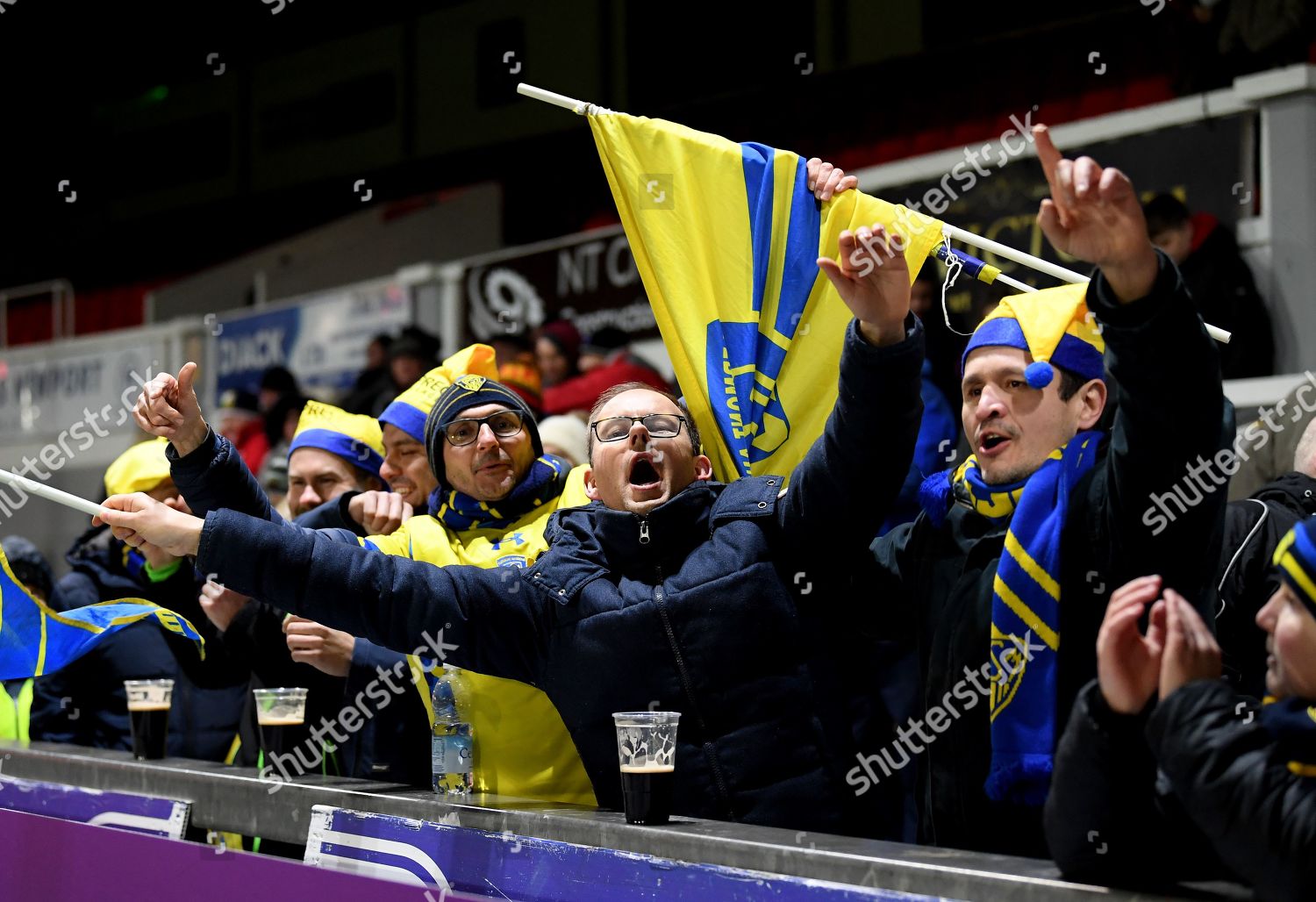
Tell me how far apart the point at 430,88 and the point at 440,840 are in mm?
10549

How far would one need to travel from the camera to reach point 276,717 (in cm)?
329

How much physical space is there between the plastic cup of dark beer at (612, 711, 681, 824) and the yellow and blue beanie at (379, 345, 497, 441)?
5.88ft

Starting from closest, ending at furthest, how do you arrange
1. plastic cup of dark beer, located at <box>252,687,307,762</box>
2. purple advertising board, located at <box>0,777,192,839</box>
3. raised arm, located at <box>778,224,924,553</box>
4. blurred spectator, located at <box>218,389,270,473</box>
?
raised arm, located at <box>778,224,924,553</box>, purple advertising board, located at <box>0,777,192,839</box>, plastic cup of dark beer, located at <box>252,687,307,762</box>, blurred spectator, located at <box>218,389,270,473</box>

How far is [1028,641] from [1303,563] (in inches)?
27.4

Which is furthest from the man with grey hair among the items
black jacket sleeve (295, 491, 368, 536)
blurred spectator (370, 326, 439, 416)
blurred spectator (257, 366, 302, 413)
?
blurred spectator (257, 366, 302, 413)

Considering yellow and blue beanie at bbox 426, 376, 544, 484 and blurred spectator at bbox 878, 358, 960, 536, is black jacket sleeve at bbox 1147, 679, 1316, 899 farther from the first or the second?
blurred spectator at bbox 878, 358, 960, 536

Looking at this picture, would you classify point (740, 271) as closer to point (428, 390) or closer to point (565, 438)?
point (428, 390)

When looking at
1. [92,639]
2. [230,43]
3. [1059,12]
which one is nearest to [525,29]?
[230,43]

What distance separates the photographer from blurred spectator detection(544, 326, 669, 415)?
6707 millimetres

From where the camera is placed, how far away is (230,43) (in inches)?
518

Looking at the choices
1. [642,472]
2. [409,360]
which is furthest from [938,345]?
[409,360]

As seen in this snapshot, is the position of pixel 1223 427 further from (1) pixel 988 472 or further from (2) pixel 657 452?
(2) pixel 657 452

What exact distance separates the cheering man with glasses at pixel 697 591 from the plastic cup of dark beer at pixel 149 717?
36.4 inches

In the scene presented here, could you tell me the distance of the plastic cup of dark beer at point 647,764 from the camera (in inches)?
93.7
